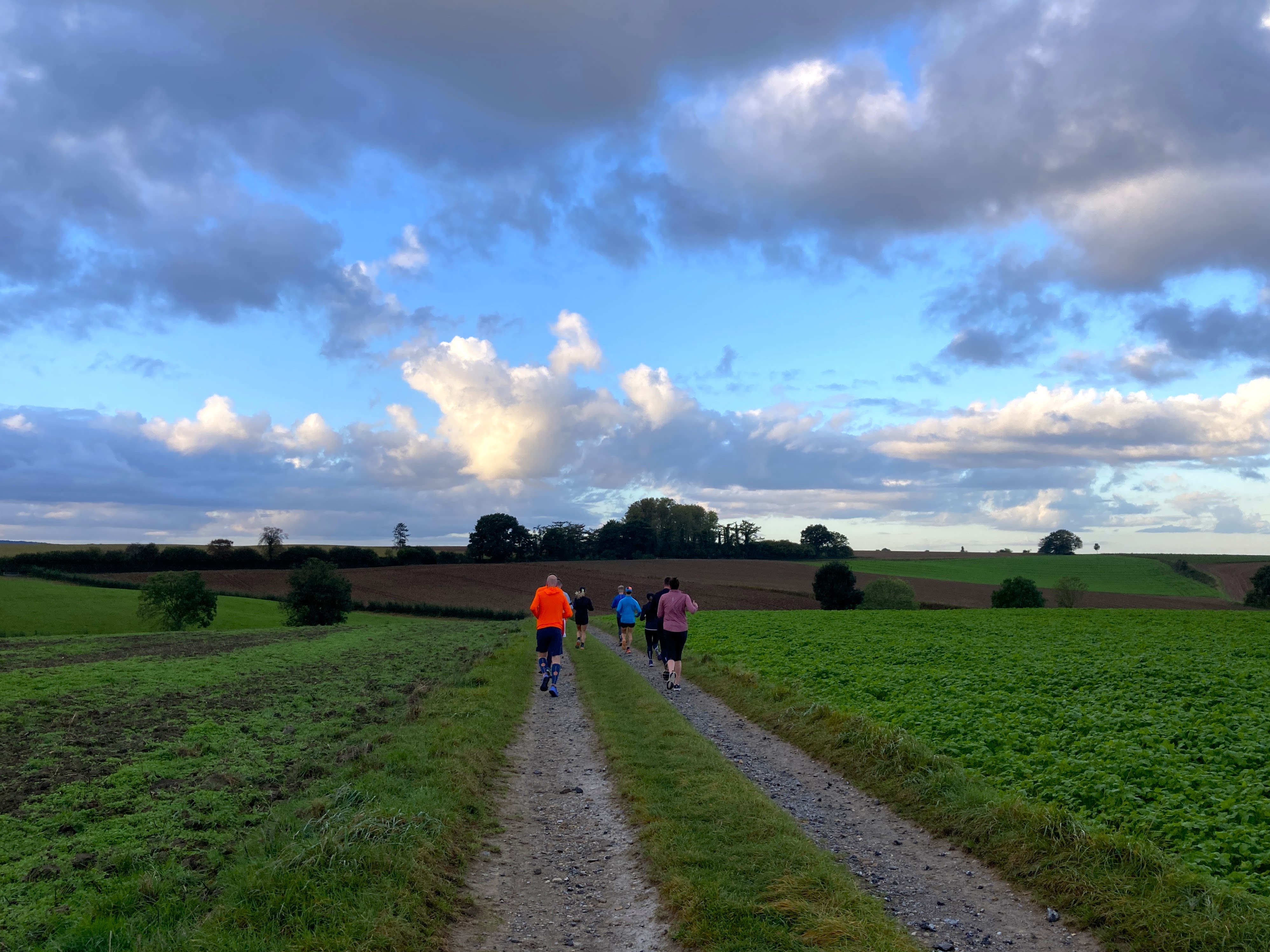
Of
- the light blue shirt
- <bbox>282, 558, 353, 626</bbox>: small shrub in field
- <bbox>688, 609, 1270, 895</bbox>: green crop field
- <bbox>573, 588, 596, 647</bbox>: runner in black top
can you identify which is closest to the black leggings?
<bbox>688, 609, 1270, 895</bbox>: green crop field

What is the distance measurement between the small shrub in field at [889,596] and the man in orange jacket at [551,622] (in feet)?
214

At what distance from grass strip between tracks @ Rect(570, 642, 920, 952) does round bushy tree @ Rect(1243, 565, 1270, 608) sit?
308ft

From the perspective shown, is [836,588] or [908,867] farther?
[836,588]

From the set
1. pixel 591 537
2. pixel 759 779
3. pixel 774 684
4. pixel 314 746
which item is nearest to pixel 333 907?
pixel 759 779

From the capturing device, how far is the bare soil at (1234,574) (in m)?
90.9

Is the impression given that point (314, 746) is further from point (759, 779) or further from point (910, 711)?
point (910, 711)

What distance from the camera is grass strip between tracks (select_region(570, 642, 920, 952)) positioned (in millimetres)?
5414

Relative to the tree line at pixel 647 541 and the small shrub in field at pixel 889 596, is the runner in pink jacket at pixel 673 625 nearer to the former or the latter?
the small shrub in field at pixel 889 596

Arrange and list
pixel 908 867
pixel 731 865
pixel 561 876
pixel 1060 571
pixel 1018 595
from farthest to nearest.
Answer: pixel 1060 571
pixel 1018 595
pixel 908 867
pixel 561 876
pixel 731 865

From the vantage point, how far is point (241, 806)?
9016 mm

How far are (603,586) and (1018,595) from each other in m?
42.7

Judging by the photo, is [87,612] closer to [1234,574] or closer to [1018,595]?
[1018,595]

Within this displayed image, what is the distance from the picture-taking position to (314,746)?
484 inches

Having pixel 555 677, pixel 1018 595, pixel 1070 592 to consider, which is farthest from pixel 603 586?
pixel 555 677
